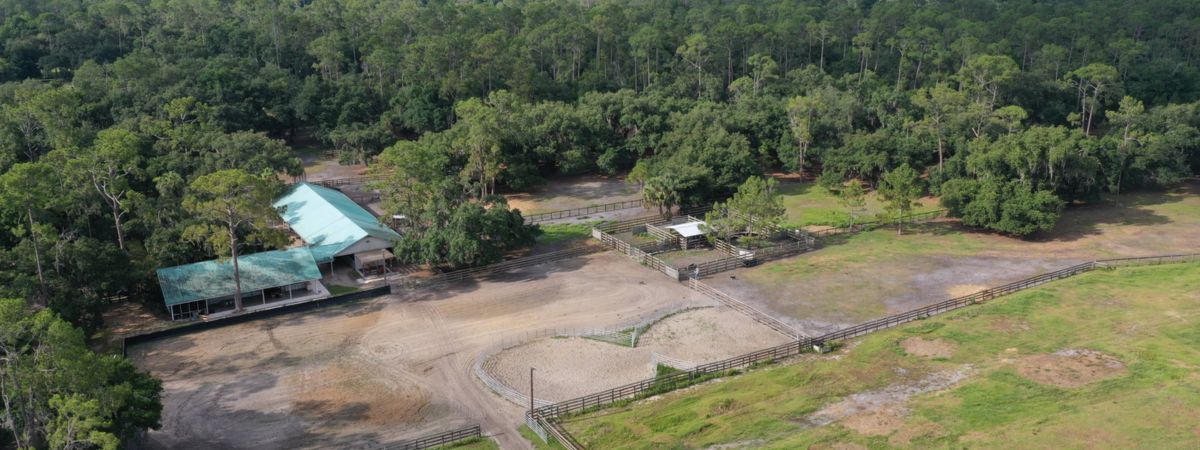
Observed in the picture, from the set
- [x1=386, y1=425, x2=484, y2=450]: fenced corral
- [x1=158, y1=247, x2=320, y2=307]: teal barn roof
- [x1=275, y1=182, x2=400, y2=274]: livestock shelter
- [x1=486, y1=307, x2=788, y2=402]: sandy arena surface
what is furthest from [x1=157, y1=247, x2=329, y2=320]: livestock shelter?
[x1=386, y1=425, x2=484, y2=450]: fenced corral

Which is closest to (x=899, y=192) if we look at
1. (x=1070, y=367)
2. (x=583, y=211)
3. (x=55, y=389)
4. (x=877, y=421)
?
(x=583, y=211)

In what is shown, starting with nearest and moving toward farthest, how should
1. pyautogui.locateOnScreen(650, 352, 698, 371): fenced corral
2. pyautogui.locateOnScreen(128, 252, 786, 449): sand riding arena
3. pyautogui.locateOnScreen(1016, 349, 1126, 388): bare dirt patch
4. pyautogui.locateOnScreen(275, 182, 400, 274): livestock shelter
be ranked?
pyautogui.locateOnScreen(128, 252, 786, 449): sand riding arena, pyautogui.locateOnScreen(1016, 349, 1126, 388): bare dirt patch, pyautogui.locateOnScreen(650, 352, 698, 371): fenced corral, pyautogui.locateOnScreen(275, 182, 400, 274): livestock shelter

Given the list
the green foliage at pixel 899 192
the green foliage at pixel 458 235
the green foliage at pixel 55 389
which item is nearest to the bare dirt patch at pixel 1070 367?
the green foliage at pixel 899 192

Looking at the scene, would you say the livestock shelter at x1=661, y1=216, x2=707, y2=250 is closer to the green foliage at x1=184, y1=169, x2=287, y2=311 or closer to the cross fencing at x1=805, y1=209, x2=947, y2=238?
the cross fencing at x1=805, y1=209, x2=947, y2=238

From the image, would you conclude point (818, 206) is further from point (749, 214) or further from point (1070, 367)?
point (1070, 367)

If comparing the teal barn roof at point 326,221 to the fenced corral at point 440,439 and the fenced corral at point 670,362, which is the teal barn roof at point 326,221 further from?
the fenced corral at point 670,362

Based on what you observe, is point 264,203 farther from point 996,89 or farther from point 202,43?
point 996,89

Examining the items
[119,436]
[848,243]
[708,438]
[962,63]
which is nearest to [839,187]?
[848,243]
